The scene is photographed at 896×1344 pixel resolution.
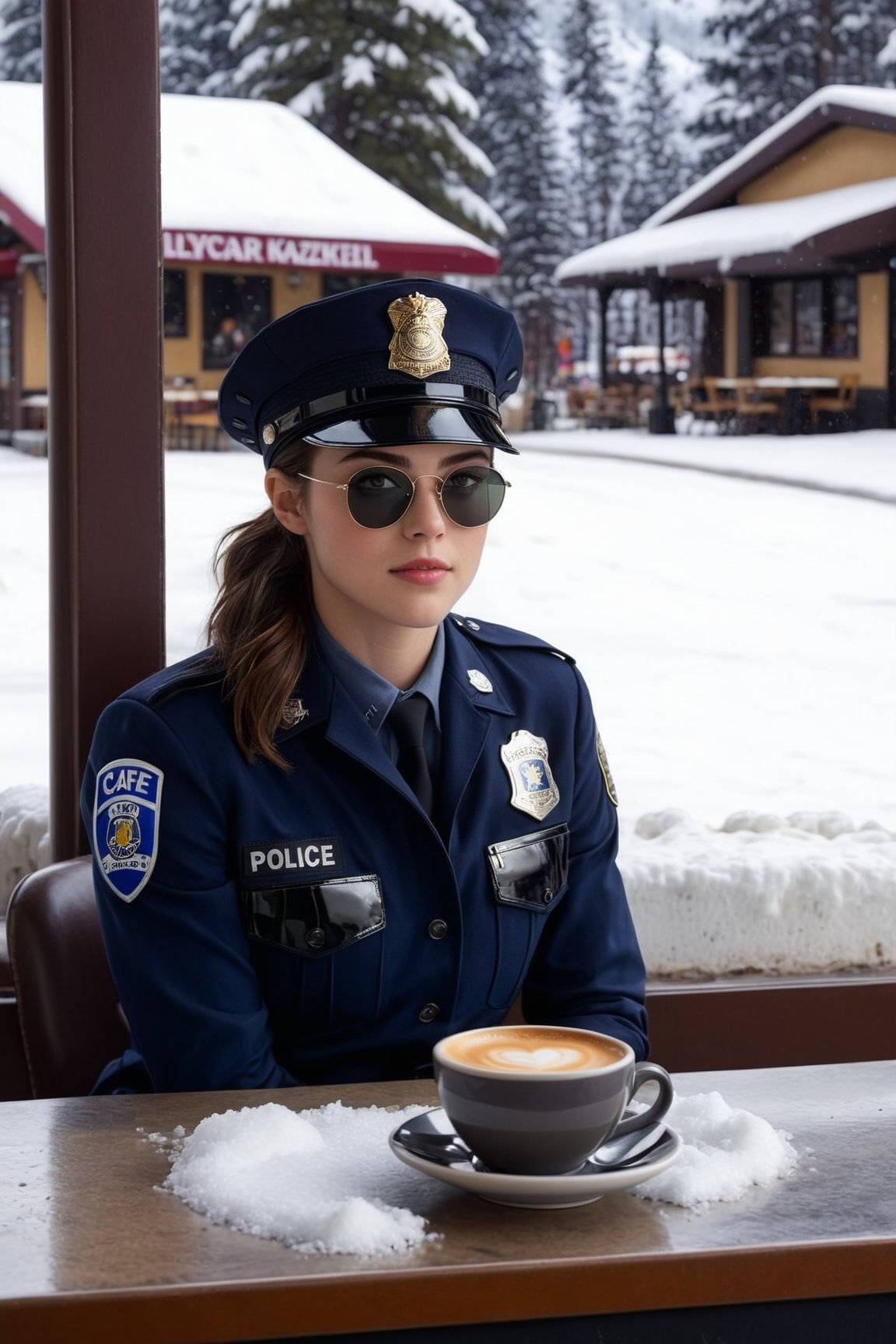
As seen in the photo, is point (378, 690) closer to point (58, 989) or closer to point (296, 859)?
point (296, 859)

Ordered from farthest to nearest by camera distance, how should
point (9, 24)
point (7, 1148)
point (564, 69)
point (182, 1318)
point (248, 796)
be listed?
1. point (564, 69)
2. point (9, 24)
3. point (248, 796)
4. point (7, 1148)
5. point (182, 1318)

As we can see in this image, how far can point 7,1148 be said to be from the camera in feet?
4.05

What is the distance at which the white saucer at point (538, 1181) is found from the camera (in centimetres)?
106

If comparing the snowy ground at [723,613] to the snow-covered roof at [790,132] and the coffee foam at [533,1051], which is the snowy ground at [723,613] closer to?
the snow-covered roof at [790,132]

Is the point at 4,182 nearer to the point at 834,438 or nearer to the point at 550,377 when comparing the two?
the point at 550,377

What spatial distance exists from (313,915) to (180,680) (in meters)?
0.28

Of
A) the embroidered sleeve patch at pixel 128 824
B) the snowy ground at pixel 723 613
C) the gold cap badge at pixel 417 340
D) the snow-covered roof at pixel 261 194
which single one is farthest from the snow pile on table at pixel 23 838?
the gold cap badge at pixel 417 340

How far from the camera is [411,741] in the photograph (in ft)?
5.74

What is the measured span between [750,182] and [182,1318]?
7.49ft

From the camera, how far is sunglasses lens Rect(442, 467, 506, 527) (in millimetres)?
1609

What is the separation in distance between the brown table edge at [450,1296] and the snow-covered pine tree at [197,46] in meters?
1.98

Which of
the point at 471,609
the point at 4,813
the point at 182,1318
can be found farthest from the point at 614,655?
the point at 182,1318

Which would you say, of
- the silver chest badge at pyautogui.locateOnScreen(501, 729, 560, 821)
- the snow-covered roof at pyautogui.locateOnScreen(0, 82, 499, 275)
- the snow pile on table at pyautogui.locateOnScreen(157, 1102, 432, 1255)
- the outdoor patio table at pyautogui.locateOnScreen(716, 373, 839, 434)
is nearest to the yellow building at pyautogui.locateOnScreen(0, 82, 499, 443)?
the snow-covered roof at pyautogui.locateOnScreen(0, 82, 499, 275)

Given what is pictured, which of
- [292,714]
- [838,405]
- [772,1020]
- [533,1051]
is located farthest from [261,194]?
[533,1051]
